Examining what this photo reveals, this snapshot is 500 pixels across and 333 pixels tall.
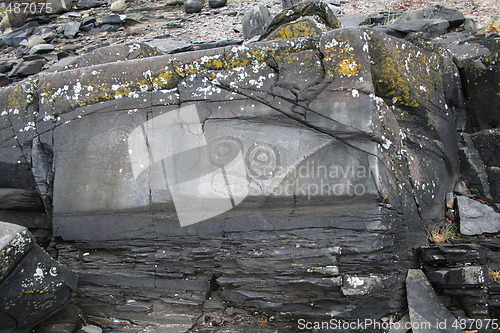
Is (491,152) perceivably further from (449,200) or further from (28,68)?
(28,68)

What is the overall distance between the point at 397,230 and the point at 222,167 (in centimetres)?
212

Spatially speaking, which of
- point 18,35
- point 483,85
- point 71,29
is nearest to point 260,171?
point 483,85

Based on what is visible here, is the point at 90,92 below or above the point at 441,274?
above

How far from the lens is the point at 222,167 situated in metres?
5.37

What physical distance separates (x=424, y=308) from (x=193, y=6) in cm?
1096

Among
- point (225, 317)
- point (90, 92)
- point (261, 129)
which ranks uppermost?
point (90, 92)

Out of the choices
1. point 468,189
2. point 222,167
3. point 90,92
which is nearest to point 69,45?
point 90,92

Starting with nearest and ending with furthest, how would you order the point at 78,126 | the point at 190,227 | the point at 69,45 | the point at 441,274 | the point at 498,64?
1. the point at 441,274
2. the point at 190,227
3. the point at 78,126
4. the point at 498,64
5. the point at 69,45

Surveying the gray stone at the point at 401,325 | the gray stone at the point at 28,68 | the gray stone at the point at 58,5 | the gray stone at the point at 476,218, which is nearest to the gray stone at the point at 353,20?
the gray stone at the point at 476,218

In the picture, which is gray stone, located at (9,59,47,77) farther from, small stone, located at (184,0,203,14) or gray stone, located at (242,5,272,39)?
gray stone, located at (242,5,272,39)

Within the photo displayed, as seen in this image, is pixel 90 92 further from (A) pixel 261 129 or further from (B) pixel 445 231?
(B) pixel 445 231

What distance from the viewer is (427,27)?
8.85 meters

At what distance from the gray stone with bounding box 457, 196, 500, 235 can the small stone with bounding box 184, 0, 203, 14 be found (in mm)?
9916

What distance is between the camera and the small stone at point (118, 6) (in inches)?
552
